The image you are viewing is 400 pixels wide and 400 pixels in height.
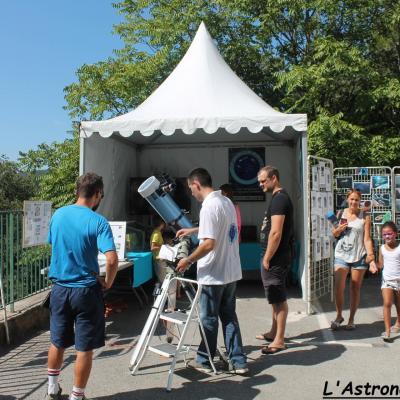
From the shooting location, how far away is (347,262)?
16.6ft

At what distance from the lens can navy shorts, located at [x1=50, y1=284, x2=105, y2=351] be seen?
3.15m

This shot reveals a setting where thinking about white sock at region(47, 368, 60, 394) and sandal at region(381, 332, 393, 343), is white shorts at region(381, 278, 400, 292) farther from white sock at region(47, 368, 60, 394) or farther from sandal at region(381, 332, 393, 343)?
white sock at region(47, 368, 60, 394)

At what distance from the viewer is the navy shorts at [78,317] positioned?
315 centimetres

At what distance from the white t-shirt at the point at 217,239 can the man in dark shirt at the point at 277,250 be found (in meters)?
0.58

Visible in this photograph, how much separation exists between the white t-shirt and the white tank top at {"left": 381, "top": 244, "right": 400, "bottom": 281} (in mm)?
1913

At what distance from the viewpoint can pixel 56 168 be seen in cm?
1291

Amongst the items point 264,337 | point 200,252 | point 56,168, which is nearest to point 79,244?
point 200,252

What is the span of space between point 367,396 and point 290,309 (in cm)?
289

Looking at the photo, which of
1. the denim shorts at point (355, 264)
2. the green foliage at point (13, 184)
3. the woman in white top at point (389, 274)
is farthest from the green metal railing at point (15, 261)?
the green foliage at point (13, 184)

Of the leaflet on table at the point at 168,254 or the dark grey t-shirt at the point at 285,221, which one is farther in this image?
the dark grey t-shirt at the point at 285,221

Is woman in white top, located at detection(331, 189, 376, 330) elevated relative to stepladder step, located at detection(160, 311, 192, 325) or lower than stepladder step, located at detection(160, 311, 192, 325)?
elevated

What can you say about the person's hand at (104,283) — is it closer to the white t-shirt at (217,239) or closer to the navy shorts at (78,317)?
the navy shorts at (78,317)

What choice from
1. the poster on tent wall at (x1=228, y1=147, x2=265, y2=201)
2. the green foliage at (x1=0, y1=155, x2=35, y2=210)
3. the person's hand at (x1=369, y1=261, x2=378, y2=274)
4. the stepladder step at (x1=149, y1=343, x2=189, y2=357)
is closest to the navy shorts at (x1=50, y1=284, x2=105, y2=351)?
the stepladder step at (x1=149, y1=343, x2=189, y2=357)

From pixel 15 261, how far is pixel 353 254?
3816 mm
